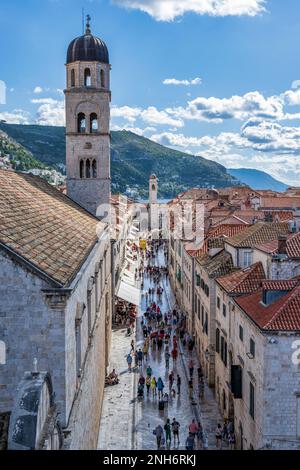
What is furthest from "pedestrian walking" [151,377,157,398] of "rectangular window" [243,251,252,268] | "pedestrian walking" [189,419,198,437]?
"rectangular window" [243,251,252,268]

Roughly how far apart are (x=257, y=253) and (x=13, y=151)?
16263 centimetres

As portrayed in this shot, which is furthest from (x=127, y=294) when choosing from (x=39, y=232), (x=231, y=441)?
(x=39, y=232)

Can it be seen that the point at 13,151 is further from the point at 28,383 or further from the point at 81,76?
the point at 28,383

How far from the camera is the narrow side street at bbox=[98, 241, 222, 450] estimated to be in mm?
23422

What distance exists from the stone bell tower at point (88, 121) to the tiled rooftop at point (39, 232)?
11192 millimetres

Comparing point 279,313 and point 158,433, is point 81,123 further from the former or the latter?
point 279,313

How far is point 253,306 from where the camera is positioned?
2195 centimetres

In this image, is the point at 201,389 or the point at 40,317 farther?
the point at 201,389

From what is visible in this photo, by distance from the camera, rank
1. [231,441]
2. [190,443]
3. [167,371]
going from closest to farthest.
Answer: [190,443] < [231,441] < [167,371]

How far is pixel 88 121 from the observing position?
1372 inches

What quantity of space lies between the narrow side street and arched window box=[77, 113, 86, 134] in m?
14.3

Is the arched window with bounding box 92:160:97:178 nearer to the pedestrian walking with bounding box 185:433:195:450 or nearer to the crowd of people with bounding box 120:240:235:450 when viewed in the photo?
the crowd of people with bounding box 120:240:235:450

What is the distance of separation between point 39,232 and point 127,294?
2826 cm

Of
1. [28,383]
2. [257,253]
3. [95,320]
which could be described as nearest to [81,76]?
[257,253]
